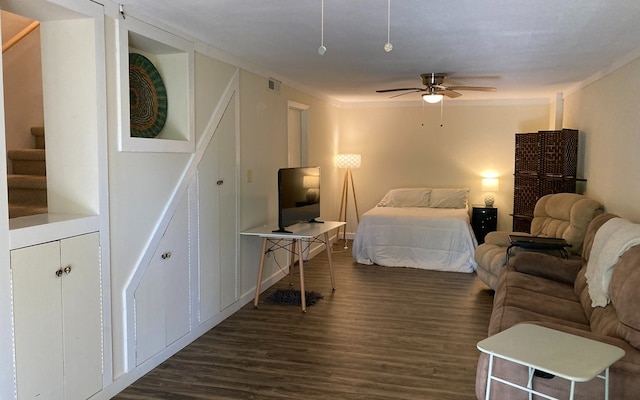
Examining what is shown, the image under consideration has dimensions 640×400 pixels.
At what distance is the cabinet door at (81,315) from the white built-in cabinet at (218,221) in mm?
1161

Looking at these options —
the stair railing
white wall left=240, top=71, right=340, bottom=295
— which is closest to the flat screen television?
white wall left=240, top=71, right=340, bottom=295

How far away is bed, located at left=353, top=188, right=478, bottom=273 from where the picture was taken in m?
6.06

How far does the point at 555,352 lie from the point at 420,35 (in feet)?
7.57

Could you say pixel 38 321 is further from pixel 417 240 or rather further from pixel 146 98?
pixel 417 240

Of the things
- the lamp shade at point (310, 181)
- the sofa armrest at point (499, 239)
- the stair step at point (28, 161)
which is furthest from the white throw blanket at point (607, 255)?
the stair step at point (28, 161)

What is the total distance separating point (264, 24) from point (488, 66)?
2.49 meters

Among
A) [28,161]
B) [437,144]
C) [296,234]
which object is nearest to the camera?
[28,161]

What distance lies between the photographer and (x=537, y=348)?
2.10m

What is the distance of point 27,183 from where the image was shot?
3.17m

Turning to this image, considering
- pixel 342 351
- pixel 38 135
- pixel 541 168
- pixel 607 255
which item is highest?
pixel 38 135

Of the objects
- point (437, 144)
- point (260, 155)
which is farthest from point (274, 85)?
point (437, 144)

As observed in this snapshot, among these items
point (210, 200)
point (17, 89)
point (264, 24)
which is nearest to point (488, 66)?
point (264, 24)

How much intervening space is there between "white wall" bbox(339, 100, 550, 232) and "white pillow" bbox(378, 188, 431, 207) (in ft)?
1.50

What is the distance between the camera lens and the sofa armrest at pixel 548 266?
382 cm
